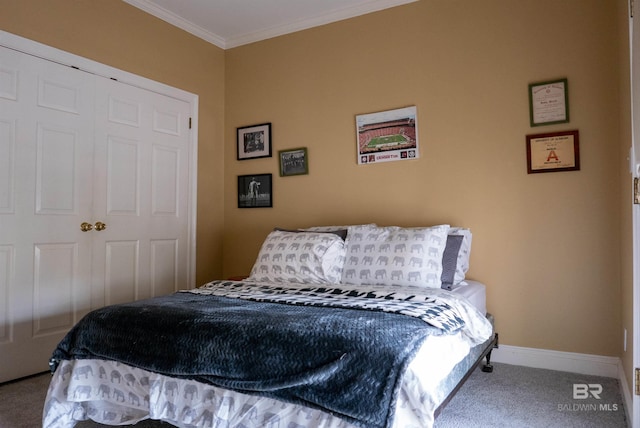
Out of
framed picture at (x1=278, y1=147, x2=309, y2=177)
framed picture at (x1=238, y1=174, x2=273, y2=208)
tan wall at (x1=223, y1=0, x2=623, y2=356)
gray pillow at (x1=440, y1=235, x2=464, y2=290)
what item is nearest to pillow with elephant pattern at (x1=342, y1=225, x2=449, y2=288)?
gray pillow at (x1=440, y1=235, x2=464, y2=290)

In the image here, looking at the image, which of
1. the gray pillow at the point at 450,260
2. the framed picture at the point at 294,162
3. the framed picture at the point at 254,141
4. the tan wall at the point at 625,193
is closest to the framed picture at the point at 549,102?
the tan wall at the point at 625,193

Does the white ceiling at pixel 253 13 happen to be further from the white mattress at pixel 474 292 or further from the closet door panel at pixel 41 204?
the white mattress at pixel 474 292

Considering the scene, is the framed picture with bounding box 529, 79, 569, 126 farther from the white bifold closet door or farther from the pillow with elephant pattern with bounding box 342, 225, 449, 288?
the white bifold closet door

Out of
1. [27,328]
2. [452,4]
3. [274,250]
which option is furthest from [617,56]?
[27,328]

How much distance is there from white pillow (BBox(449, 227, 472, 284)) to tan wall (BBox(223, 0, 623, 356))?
5.7 inches

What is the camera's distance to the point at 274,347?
1.53 metres

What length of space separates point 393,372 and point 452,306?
0.81 m

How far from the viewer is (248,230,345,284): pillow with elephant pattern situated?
2.69 m

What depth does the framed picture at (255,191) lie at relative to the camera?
12.8 ft

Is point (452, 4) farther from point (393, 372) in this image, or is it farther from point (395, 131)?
point (393, 372)

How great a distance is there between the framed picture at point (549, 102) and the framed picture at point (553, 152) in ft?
0.32

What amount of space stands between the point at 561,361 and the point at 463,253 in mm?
875

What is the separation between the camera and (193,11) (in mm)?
3570

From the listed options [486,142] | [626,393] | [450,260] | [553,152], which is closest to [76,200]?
[450,260]
